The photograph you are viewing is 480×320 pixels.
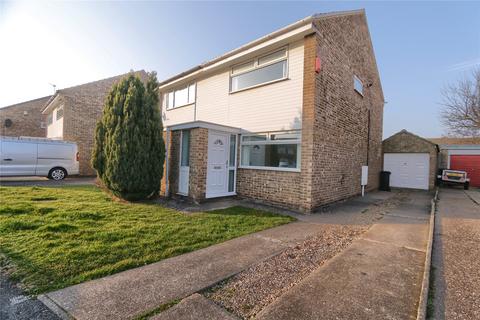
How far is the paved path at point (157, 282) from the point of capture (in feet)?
7.48

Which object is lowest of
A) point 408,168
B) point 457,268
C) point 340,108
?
point 457,268

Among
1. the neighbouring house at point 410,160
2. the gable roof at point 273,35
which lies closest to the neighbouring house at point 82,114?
the gable roof at point 273,35

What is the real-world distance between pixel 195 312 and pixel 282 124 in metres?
6.17

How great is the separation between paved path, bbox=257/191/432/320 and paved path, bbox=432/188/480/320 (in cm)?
22

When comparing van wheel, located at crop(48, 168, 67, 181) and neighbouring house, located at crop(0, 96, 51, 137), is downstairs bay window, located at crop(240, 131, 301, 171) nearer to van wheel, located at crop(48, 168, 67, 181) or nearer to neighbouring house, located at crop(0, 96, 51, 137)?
van wheel, located at crop(48, 168, 67, 181)

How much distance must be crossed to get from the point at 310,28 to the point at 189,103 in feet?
22.3

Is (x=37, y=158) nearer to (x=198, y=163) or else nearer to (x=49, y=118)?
(x=198, y=163)

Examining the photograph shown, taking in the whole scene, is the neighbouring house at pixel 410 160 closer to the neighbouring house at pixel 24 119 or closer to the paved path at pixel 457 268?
the paved path at pixel 457 268

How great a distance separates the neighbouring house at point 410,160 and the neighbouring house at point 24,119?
97.4 ft

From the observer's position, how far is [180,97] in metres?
12.3

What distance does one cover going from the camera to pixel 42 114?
2178cm

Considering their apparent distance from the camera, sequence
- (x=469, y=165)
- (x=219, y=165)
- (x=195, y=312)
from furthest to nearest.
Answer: (x=469, y=165)
(x=219, y=165)
(x=195, y=312)

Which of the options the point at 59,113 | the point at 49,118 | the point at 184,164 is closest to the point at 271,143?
the point at 184,164

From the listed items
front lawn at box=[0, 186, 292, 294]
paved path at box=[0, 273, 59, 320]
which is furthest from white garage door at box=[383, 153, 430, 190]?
paved path at box=[0, 273, 59, 320]
